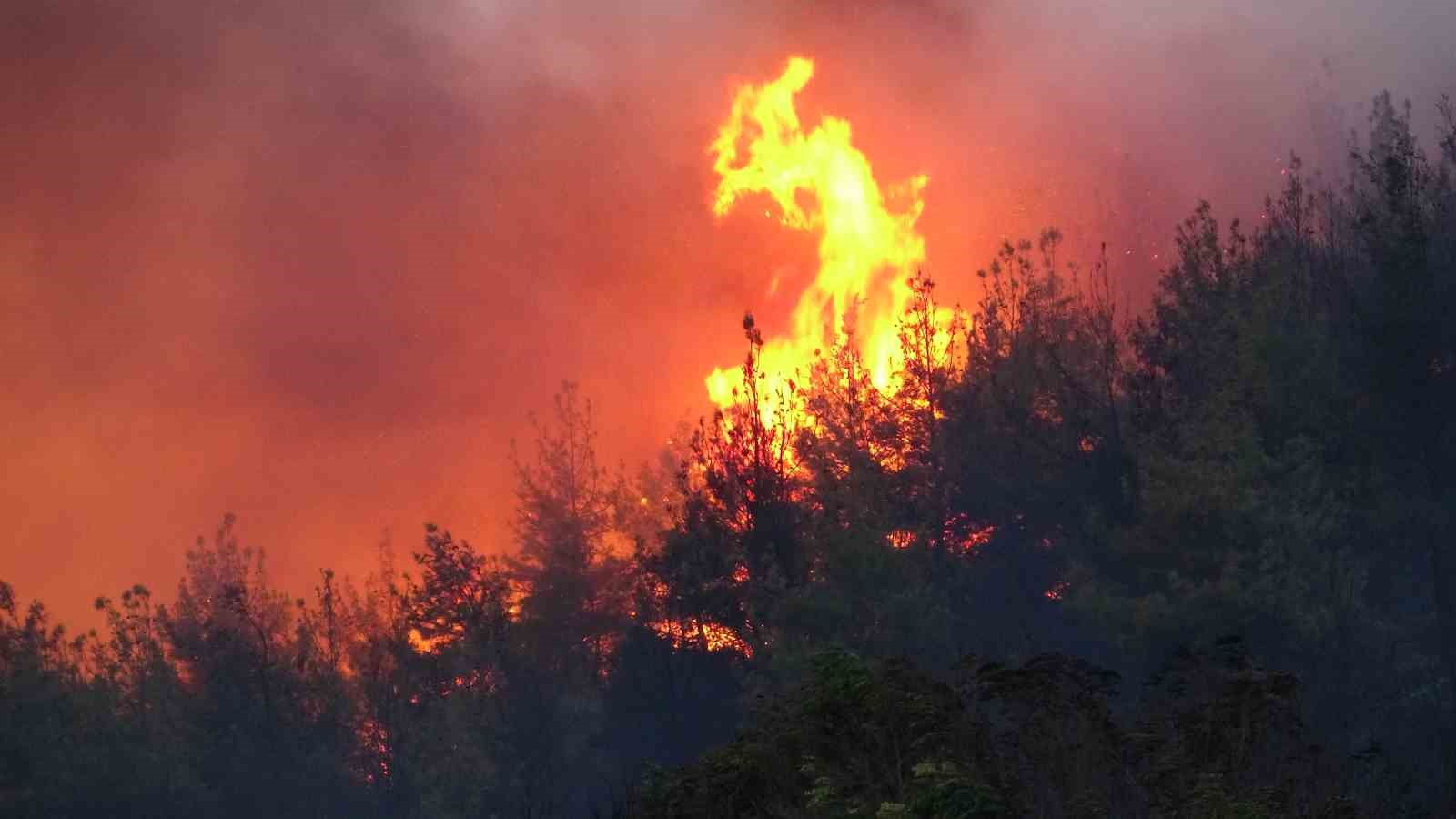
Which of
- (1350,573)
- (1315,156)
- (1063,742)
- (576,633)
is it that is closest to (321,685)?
(576,633)

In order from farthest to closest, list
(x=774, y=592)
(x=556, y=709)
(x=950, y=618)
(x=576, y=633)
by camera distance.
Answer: (x=576, y=633), (x=556, y=709), (x=774, y=592), (x=950, y=618)

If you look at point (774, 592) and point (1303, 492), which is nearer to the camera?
point (1303, 492)

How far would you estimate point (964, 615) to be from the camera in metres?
49.5

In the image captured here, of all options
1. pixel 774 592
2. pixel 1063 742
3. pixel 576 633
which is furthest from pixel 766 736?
pixel 576 633

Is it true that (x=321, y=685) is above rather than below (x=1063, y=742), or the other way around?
above

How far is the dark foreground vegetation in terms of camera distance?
1800 centimetres

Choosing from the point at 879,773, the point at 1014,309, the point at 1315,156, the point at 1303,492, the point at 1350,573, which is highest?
the point at 1315,156

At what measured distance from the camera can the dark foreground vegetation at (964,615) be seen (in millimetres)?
18000

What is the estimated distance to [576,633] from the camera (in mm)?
66125

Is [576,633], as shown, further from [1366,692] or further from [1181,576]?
[1366,692]

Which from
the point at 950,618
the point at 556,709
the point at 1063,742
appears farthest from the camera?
the point at 556,709

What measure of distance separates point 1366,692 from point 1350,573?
3.30 m

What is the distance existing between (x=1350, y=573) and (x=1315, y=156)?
9812 centimetres

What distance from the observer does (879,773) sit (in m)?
17.8
